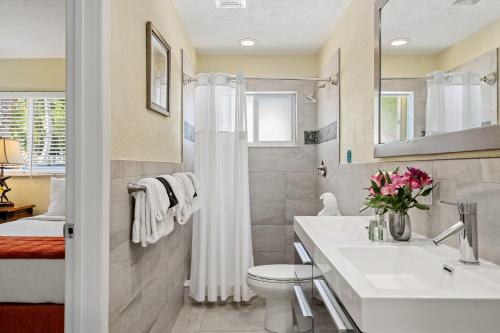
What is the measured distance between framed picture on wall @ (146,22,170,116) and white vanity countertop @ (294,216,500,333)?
44.5 inches

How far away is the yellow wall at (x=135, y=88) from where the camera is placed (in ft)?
5.42

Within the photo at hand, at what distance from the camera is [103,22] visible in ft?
4.89

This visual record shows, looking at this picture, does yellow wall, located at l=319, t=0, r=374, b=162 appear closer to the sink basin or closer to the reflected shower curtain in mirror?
the reflected shower curtain in mirror

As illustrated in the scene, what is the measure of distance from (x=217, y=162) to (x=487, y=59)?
7.46 ft

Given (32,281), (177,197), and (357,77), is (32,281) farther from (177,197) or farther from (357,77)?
(357,77)

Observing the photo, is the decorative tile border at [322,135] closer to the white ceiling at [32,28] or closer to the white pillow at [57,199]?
the white ceiling at [32,28]

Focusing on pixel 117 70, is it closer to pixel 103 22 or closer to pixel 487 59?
pixel 103 22

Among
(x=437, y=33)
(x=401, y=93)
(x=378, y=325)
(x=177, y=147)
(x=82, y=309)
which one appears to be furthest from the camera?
(x=177, y=147)


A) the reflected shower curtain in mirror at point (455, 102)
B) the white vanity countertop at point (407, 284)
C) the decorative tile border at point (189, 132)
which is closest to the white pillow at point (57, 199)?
the decorative tile border at point (189, 132)

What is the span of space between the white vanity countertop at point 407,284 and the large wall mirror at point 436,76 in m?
0.40

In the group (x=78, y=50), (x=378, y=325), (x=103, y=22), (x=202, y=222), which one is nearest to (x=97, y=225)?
(x=78, y=50)

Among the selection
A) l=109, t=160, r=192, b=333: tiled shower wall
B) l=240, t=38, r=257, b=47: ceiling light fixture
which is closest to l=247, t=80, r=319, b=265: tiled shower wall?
l=240, t=38, r=257, b=47: ceiling light fixture

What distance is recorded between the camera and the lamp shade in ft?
13.0

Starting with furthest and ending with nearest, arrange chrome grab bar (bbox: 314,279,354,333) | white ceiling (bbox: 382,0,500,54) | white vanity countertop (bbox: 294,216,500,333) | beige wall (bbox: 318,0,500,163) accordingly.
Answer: beige wall (bbox: 318,0,500,163), white ceiling (bbox: 382,0,500,54), chrome grab bar (bbox: 314,279,354,333), white vanity countertop (bbox: 294,216,500,333)
